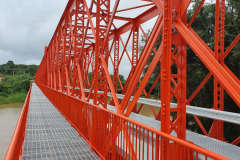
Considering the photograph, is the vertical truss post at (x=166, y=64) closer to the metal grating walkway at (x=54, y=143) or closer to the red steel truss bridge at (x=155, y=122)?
the red steel truss bridge at (x=155, y=122)

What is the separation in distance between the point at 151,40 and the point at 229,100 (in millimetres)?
11106

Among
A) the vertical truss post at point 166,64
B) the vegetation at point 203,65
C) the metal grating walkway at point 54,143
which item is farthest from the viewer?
the vegetation at point 203,65

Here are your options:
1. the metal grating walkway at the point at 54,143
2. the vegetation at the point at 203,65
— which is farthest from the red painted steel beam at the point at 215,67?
the vegetation at the point at 203,65

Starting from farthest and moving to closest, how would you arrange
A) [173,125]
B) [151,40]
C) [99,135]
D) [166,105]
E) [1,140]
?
[1,140] < [99,135] < [151,40] < [173,125] < [166,105]

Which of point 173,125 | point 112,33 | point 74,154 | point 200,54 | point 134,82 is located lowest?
point 74,154

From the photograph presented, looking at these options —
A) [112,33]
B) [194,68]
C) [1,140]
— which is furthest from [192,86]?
[1,140]

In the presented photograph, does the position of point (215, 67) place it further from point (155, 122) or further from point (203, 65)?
point (203, 65)

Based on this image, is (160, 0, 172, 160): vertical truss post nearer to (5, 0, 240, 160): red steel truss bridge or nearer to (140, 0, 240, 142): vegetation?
(5, 0, 240, 160): red steel truss bridge

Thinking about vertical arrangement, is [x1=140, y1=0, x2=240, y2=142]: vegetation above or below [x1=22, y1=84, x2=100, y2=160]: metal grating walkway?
above

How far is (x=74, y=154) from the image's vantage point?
18.9 ft

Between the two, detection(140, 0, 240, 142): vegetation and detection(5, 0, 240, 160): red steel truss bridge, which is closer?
detection(5, 0, 240, 160): red steel truss bridge

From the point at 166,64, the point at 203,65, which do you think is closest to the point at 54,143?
the point at 166,64

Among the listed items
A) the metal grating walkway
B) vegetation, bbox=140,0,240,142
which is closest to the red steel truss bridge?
the metal grating walkway

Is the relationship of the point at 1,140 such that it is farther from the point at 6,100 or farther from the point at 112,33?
the point at 6,100
